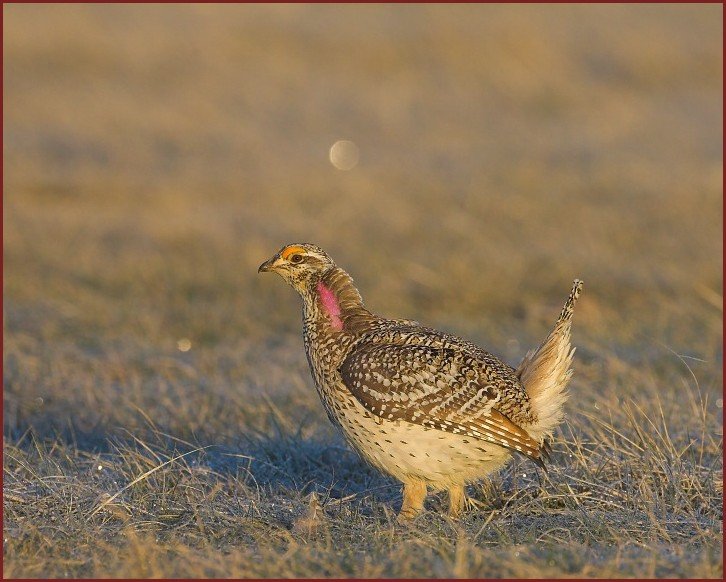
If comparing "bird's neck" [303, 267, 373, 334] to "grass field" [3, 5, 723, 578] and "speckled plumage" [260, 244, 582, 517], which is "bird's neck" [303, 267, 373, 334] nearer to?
"speckled plumage" [260, 244, 582, 517]

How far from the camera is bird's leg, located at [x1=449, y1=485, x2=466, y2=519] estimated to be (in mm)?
5461

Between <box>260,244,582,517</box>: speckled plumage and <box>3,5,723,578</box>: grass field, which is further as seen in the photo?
<box>260,244,582,517</box>: speckled plumage

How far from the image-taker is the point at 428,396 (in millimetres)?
5254

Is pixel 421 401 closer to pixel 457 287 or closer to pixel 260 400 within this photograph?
pixel 260 400

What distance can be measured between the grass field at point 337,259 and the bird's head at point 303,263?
0.92 m

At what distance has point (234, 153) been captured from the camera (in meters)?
16.5

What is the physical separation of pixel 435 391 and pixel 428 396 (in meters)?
0.04

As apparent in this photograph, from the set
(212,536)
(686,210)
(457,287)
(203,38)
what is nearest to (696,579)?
(212,536)

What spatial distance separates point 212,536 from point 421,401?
1.05m

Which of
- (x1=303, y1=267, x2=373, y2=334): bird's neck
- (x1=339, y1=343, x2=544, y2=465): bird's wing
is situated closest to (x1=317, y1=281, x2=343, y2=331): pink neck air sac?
(x1=303, y1=267, x2=373, y2=334): bird's neck

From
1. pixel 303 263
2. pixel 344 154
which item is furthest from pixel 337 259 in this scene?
pixel 303 263

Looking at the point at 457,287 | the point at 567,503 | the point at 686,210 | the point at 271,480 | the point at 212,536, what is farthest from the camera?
the point at 686,210

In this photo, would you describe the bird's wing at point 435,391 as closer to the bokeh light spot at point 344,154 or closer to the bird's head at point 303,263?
the bird's head at point 303,263

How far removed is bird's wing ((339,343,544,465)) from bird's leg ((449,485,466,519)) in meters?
0.34
